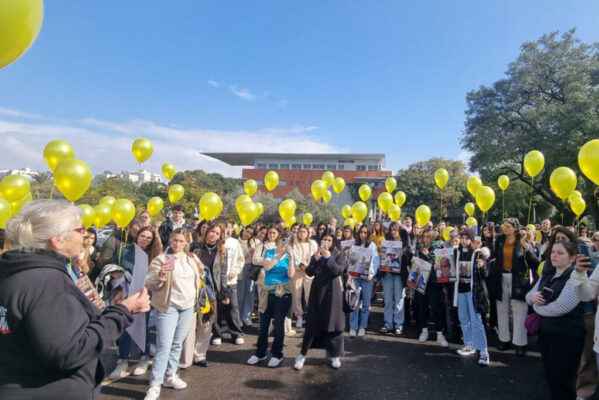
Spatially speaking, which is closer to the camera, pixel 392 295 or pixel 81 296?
Result: pixel 81 296

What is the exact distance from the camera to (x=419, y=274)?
5.84 meters

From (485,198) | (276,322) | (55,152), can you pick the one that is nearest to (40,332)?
(276,322)

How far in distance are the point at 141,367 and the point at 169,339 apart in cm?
96

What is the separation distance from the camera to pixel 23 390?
1.42 meters

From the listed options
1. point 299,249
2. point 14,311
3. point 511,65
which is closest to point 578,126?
point 511,65

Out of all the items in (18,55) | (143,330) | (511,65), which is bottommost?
(143,330)

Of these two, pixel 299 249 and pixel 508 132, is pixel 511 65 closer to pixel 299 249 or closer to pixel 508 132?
pixel 508 132

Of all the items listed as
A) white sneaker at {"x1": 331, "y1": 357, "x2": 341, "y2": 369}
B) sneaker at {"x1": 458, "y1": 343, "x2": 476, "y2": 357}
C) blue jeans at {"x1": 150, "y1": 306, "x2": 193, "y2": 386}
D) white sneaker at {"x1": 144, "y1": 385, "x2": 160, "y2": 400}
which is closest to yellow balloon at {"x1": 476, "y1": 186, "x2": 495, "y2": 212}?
sneaker at {"x1": 458, "y1": 343, "x2": 476, "y2": 357}

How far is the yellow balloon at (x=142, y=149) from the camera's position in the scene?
6879 mm

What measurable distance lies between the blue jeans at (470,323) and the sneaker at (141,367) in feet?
14.3

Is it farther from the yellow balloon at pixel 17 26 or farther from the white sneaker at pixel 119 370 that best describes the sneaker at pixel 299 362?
the yellow balloon at pixel 17 26

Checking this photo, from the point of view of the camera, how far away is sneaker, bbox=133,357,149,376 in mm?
4223

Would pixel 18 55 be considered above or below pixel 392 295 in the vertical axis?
above

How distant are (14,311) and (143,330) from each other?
292cm
